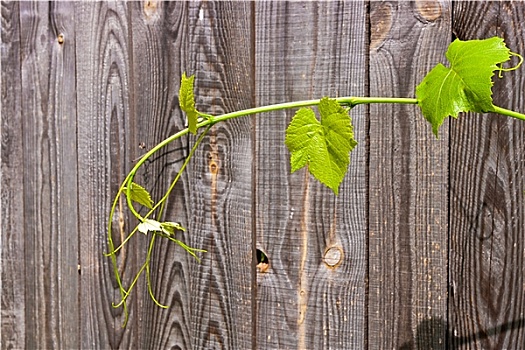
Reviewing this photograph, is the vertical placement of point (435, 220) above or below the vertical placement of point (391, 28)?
below

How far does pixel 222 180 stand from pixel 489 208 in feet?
1.94

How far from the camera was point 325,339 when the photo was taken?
4.57 feet

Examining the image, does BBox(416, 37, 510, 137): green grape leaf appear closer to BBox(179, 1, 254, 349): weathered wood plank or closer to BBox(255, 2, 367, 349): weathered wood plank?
BBox(255, 2, 367, 349): weathered wood plank

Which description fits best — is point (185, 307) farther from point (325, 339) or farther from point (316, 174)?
point (316, 174)

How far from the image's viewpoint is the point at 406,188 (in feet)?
4.27

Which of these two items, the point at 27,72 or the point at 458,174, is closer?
the point at 458,174

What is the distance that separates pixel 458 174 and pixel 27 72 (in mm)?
1193

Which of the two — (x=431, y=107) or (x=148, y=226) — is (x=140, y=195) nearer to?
(x=148, y=226)

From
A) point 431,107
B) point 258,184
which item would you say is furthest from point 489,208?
point 258,184

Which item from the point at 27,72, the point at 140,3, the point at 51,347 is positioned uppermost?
the point at 140,3

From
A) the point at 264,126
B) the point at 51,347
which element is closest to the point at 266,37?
the point at 264,126

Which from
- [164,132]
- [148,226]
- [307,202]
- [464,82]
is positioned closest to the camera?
[464,82]

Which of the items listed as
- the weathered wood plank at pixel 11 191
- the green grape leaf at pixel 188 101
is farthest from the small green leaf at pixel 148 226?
the weathered wood plank at pixel 11 191

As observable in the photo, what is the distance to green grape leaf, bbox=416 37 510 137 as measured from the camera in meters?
0.90
